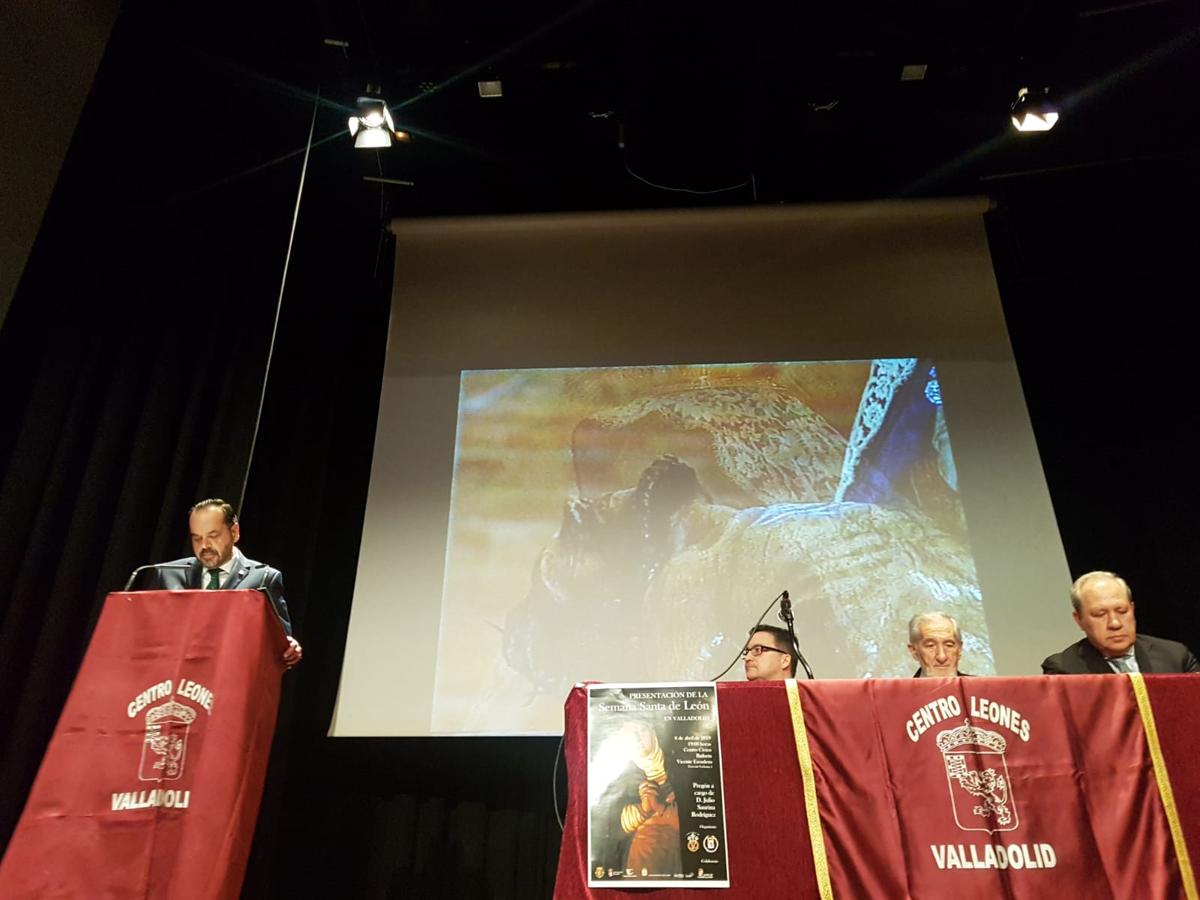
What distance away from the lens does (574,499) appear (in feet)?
13.3

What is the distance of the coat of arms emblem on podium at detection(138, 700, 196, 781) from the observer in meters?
2.06

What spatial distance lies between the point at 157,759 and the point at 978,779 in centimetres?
188

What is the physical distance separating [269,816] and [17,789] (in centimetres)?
95

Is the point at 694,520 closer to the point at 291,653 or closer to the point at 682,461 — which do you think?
the point at 682,461

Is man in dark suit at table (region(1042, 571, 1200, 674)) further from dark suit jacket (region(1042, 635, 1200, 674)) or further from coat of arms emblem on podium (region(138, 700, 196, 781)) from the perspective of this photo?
coat of arms emblem on podium (region(138, 700, 196, 781))

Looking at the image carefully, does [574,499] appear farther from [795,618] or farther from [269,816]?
[269,816]

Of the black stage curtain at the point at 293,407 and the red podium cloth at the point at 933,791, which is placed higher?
the black stage curtain at the point at 293,407

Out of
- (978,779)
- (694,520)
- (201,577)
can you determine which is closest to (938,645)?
(978,779)

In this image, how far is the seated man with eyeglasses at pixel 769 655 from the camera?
2.94m

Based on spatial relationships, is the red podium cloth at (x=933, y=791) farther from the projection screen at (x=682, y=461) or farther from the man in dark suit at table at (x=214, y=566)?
the projection screen at (x=682, y=461)

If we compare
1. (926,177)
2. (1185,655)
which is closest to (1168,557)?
(1185,655)

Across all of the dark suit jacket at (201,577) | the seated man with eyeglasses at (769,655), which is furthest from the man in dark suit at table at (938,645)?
the dark suit jacket at (201,577)

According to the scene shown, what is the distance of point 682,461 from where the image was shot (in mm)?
4105

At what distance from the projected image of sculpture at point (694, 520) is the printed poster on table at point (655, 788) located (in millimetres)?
1630
